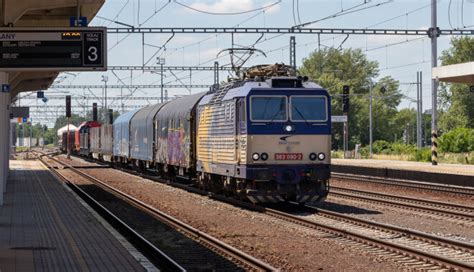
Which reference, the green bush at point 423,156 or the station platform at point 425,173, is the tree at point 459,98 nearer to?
the green bush at point 423,156

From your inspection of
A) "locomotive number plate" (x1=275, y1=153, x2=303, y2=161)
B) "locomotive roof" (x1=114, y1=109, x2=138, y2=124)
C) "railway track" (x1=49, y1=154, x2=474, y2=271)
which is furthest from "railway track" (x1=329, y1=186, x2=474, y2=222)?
"locomotive roof" (x1=114, y1=109, x2=138, y2=124)

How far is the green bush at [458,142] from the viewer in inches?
2399

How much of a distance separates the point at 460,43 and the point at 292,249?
3526 inches

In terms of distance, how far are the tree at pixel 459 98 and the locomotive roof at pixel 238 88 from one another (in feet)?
253

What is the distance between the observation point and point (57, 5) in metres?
21.5

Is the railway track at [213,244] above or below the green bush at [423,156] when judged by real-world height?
below

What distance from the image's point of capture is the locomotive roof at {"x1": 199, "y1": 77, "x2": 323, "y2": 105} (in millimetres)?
19391

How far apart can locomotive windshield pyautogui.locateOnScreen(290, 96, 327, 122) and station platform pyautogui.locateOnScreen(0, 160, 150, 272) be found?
525 centimetres

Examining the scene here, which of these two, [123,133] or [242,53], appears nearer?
[242,53]

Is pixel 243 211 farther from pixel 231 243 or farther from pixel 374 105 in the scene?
pixel 374 105

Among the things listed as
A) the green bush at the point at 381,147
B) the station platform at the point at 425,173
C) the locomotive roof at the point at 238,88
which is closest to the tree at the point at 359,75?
the green bush at the point at 381,147

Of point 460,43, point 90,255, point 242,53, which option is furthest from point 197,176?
point 460,43

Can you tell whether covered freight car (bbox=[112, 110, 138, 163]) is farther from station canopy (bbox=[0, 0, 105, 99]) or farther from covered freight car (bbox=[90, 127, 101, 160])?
covered freight car (bbox=[90, 127, 101, 160])

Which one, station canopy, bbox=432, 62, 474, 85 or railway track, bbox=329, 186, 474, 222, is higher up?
station canopy, bbox=432, 62, 474, 85
